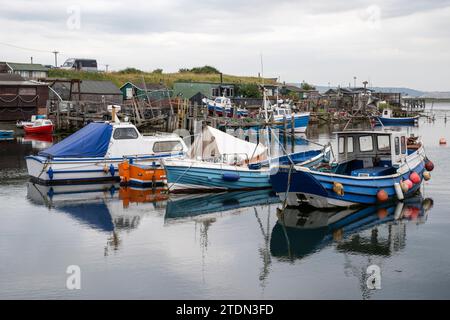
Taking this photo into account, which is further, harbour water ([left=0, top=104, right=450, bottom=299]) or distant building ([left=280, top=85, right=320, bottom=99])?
distant building ([left=280, top=85, right=320, bottom=99])

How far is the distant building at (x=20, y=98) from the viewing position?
5662 cm

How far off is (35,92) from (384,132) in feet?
147

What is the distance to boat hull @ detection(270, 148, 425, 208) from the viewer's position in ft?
64.2

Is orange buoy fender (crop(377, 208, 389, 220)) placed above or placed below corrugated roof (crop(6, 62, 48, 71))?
below

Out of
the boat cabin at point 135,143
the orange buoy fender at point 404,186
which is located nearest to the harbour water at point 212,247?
the orange buoy fender at point 404,186

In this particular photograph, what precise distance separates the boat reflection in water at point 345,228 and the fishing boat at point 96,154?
8614 mm

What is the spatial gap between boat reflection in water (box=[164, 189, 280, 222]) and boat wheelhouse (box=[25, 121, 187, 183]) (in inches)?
138

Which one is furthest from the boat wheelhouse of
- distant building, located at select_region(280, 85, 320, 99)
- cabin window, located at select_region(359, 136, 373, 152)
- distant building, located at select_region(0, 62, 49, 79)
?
distant building, located at select_region(280, 85, 320, 99)

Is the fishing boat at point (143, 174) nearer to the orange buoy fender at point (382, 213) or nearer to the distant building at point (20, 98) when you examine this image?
the orange buoy fender at point (382, 213)

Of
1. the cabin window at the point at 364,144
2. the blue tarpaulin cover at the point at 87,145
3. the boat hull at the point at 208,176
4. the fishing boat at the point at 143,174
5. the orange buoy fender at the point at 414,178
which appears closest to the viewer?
the orange buoy fender at the point at 414,178

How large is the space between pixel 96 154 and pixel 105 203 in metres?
4.39

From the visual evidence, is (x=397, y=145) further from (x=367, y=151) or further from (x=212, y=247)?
(x=212, y=247)

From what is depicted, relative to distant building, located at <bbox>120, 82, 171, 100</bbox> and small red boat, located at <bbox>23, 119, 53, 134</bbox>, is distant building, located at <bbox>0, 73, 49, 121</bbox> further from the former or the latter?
distant building, located at <bbox>120, 82, 171, 100</bbox>

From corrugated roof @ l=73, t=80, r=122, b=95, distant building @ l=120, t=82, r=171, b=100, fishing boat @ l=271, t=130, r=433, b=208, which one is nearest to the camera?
fishing boat @ l=271, t=130, r=433, b=208
